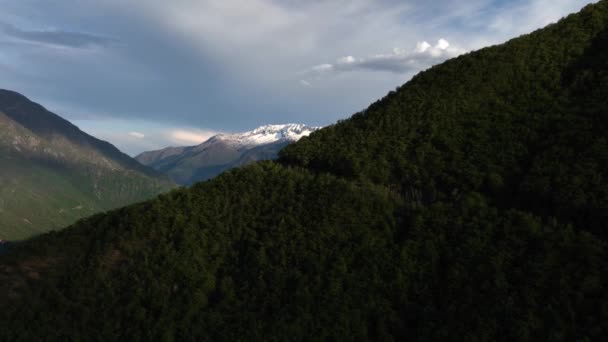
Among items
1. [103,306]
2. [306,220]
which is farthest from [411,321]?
[103,306]

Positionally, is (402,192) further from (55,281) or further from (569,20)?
(569,20)

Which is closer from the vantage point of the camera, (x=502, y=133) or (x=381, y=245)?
(x=381, y=245)

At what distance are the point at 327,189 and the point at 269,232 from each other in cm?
468

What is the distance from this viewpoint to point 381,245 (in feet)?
74.5

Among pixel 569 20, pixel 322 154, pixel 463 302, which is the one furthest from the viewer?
pixel 569 20

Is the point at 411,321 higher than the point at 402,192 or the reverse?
the reverse

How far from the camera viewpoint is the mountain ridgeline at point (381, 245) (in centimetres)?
1888

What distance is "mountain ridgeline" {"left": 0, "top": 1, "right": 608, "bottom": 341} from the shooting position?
1888 centimetres

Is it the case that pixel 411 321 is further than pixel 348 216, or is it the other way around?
pixel 348 216

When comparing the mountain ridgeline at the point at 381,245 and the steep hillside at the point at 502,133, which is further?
the steep hillside at the point at 502,133

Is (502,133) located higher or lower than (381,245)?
higher

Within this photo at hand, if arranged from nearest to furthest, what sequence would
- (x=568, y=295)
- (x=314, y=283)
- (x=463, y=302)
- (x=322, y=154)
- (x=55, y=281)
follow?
(x=568, y=295) → (x=463, y=302) → (x=314, y=283) → (x=55, y=281) → (x=322, y=154)

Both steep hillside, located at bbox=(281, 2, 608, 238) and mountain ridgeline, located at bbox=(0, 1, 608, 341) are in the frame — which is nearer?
mountain ridgeline, located at bbox=(0, 1, 608, 341)

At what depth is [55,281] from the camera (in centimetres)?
2328
